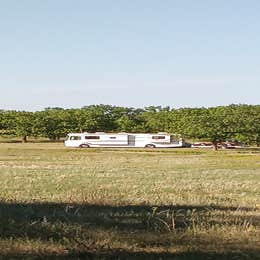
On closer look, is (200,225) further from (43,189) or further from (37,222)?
(43,189)

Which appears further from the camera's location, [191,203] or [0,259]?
[191,203]

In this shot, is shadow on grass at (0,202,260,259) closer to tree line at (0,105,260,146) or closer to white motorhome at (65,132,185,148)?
white motorhome at (65,132,185,148)

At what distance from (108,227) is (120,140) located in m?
99.2

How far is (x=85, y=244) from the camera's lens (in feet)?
28.1

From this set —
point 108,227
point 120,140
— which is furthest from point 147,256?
point 120,140

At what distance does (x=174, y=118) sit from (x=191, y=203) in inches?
4881

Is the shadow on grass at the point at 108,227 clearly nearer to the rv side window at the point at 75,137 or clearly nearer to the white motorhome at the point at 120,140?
the white motorhome at the point at 120,140

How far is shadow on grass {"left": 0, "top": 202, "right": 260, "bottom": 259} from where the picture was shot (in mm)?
8219

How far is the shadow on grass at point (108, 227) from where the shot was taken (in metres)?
8.22

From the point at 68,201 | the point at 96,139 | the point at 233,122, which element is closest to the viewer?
the point at 68,201

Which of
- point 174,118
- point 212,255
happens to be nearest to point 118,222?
point 212,255

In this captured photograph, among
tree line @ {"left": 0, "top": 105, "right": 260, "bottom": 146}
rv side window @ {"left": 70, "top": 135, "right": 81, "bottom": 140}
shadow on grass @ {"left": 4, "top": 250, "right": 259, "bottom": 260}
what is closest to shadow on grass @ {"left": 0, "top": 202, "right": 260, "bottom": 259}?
shadow on grass @ {"left": 4, "top": 250, "right": 259, "bottom": 260}

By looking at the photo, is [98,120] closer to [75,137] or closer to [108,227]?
[75,137]

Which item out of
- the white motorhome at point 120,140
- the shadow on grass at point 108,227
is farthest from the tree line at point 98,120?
the shadow on grass at point 108,227
